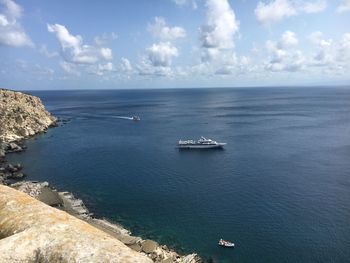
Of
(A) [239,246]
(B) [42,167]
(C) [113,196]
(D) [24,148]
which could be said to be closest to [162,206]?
(C) [113,196]

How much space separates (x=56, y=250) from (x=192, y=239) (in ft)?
161

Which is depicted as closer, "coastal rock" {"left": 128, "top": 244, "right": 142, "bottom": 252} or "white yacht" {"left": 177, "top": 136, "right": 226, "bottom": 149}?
"coastal rock" {"left": 128, "top": 244, "right": 142, "bottom": 252}

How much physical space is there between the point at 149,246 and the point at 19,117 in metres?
129

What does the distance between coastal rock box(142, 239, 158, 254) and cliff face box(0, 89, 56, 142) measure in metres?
109

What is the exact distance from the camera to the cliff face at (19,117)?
153m

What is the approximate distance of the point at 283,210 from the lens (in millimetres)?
74688

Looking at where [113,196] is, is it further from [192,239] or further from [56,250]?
[56,250]

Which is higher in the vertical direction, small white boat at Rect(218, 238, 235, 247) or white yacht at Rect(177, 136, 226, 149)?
white yacht at Rect(177, 136, 226, 149)

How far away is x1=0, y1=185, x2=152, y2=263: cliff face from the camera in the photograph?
16531 millimetres

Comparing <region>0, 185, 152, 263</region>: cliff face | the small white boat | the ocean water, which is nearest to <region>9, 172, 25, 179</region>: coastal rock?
the ocean water

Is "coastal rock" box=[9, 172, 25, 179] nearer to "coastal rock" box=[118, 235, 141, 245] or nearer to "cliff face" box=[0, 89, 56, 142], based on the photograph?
"cliff face" box=[0, 89, 56, 142]

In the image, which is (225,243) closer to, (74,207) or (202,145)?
(74,207)

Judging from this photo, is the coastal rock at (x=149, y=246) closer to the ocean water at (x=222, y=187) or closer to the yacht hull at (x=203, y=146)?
the ocean water at (x=222, y=187)

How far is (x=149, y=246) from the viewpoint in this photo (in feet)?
191
